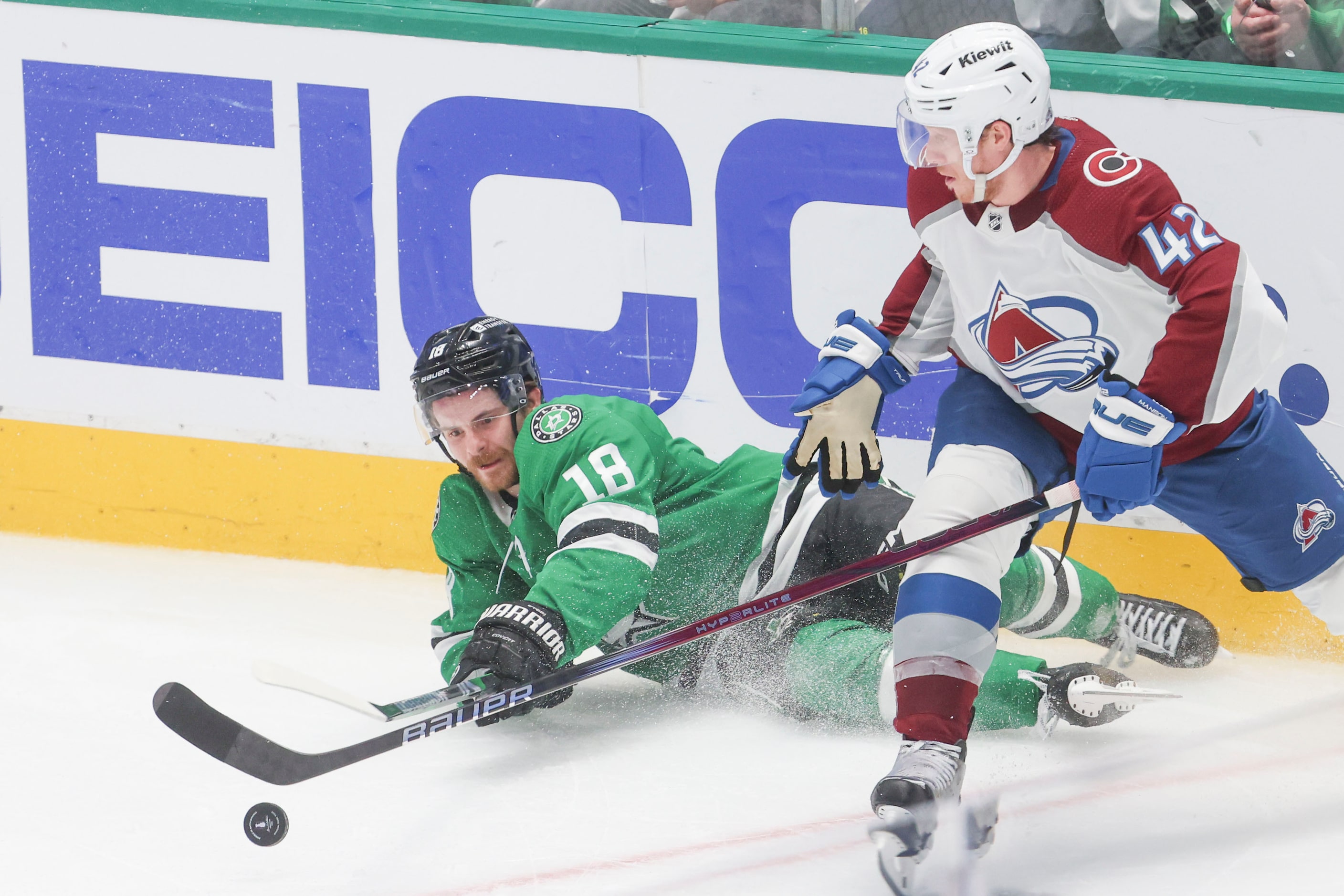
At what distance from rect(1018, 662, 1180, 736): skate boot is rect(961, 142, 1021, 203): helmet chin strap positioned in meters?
0.76

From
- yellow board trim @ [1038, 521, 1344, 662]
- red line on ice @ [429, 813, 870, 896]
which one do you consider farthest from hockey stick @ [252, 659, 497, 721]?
yellow board trim @ [1038, 521, 1344, 662]

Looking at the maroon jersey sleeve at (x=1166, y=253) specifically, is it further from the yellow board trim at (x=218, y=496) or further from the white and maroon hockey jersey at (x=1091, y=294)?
the yellow board trim at (x=218, y=496)

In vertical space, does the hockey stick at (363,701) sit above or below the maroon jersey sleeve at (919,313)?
below

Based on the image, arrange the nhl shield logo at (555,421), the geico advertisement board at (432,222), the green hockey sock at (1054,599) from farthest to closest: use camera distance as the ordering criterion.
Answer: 1. the geico advertisement board at (432,222)
2. the green hockey sock at (1054,599)
3. the nhl shield logo at (555,421)

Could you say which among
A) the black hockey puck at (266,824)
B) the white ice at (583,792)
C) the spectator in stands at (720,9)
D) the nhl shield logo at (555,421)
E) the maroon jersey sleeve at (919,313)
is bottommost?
the white ice at (583,792)

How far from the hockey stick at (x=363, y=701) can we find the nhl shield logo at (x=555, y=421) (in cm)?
40

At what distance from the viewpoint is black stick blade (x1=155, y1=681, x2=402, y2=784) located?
2.16m

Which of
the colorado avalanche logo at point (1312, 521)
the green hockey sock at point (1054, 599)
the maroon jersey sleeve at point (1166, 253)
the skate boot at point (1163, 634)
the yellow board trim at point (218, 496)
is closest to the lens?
the maroon jersey sleeve at point (1166, 253)

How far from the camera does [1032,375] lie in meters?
2.32

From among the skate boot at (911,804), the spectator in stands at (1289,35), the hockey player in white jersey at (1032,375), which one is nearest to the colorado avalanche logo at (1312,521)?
the hockey player in white jersey at (1032,375)

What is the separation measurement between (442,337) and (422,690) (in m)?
0.70

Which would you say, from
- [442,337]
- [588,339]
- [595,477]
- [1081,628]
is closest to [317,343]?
[588,339]

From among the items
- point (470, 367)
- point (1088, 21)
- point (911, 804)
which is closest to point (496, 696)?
point (470, 367)

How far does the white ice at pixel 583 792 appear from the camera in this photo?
2.14 meters
